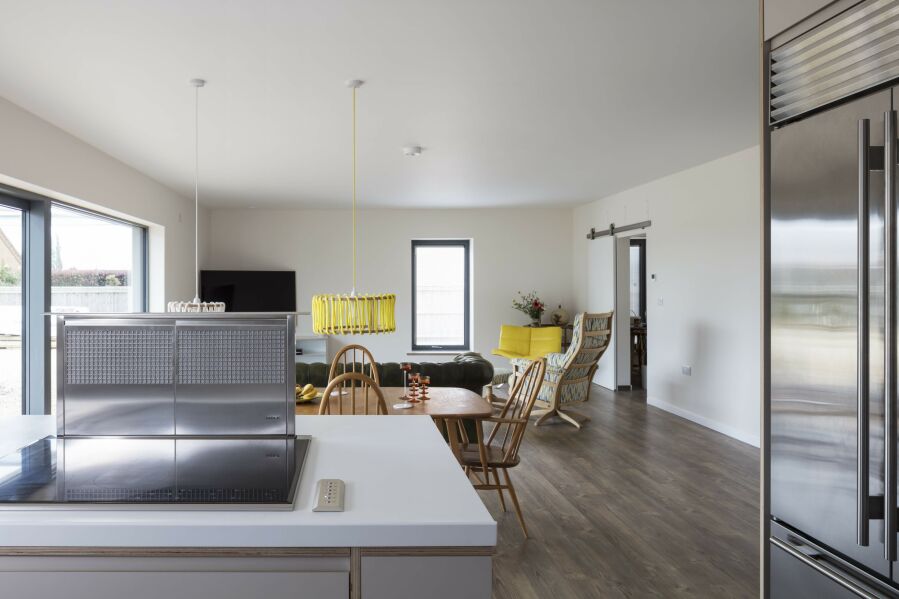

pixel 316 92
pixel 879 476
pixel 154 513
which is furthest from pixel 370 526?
pixel 316 92

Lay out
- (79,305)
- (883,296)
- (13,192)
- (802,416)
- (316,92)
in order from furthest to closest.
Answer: (79,305), (13,192), (316,92), (802,416), (883,296)

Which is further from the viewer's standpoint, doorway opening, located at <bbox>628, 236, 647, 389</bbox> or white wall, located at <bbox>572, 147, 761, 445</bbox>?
doorway opening, located at <bbox>628, 236, 647, 389</bbox>

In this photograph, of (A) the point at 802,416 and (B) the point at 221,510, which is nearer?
(B) the point at 221,510

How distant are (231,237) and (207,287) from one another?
0.90 metres

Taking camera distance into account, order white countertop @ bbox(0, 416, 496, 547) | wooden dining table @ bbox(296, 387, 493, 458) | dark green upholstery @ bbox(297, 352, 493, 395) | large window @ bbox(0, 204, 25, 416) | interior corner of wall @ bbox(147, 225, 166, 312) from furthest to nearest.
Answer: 1. interior corner of wall @ bbox(147, 225, 166, 312)
2. dark green upholstery @ bbox(297, 352, 493, 395)
3. large window @ bbox(0, 204, 25, 416)
4. wooden dining table @ bbox(296, 387, 493, 458)
5. white countertop @ bbox(0, 416, 496, 547)

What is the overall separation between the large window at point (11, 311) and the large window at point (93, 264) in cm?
24

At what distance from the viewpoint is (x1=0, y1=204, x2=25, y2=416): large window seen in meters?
4.19

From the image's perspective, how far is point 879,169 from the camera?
1.45 metres

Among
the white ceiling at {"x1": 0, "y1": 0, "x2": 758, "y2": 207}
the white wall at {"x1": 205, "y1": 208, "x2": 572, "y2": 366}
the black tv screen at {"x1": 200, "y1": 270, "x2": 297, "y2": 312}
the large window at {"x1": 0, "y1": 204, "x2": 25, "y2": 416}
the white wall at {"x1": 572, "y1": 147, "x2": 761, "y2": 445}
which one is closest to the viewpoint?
the white ceiling at {"x1": 0, "y1": 0, "x2": 758, "y2": 207}

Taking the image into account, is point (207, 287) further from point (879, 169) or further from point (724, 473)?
point (879, 169)

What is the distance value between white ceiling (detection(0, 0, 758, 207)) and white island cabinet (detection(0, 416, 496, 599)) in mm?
2122

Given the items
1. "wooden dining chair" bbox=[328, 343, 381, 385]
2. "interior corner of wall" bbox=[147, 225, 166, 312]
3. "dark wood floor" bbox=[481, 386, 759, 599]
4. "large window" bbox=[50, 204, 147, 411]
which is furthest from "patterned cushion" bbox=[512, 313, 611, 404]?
"interior corner of wall" bbox=[147, 225, 166, 312]

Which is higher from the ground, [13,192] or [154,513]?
[13,192]

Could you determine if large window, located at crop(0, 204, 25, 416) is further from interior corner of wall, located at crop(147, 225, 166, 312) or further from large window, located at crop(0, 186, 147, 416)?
interior corner of wall, located at crop(147, 225, 166, 312)
